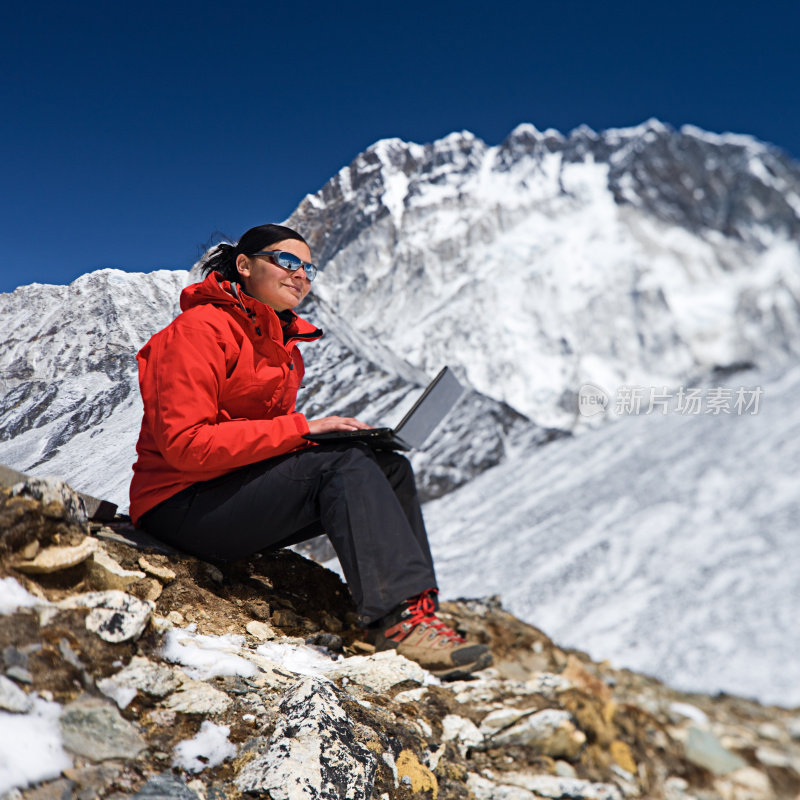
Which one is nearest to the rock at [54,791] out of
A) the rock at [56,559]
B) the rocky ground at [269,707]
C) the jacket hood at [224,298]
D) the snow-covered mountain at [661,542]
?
the rocky ground at [269,707]

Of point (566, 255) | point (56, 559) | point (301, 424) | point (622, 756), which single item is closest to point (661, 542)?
point (622, 756)

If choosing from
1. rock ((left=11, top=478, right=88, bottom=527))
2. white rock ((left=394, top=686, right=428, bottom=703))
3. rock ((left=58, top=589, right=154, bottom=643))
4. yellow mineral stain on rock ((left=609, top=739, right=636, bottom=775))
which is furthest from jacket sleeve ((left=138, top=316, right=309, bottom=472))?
yellow mineral stain on rock ((left=609, top=739, right=636, bottom=775))

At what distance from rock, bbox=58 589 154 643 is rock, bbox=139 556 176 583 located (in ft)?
0.86

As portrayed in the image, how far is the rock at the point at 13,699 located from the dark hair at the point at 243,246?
3.49ft

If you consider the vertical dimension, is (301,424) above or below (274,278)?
below

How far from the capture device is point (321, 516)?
4.40 feet

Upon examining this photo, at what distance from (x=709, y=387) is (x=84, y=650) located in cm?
372

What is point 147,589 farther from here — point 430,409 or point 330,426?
point 430,409

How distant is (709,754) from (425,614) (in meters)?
0.67

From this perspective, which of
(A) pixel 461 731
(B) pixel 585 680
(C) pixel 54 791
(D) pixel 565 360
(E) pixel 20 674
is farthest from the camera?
(D) pixel 565 360

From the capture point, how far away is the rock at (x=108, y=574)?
3.39 feet

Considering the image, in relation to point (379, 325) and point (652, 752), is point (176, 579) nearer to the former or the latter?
point (652, 752)

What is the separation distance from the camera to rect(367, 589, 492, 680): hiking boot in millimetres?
1305

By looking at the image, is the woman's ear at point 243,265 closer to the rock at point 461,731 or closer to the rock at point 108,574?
the rock at point 108,574
